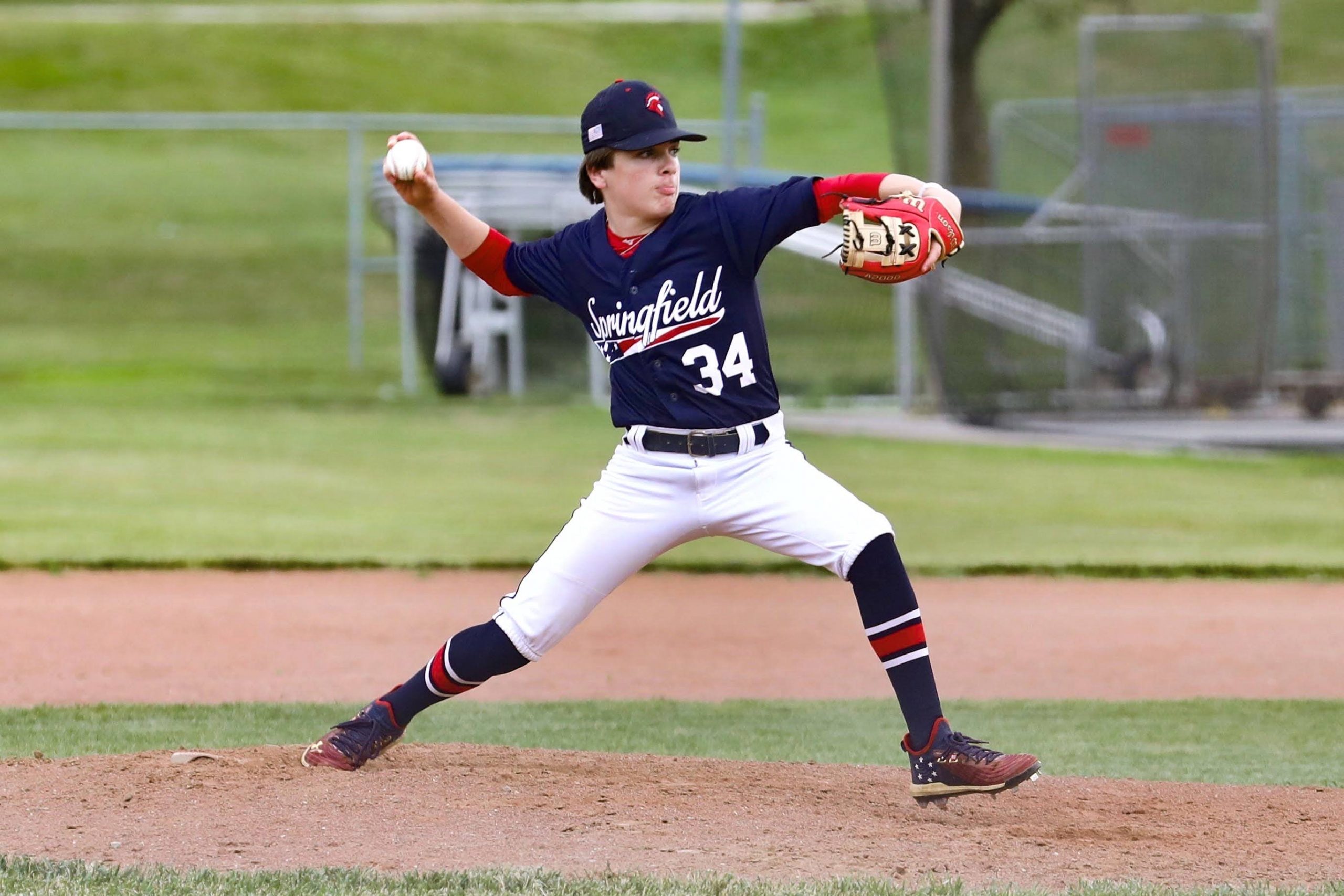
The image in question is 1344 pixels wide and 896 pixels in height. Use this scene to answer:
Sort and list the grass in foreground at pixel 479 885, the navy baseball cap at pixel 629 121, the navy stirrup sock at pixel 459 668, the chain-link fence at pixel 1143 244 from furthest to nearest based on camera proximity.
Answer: the chain-link fence at pixel 1143 244 → the navy stirrup sock at pixel 459 668 → the navy baseball cap at pixel 629 121 → the grass in foreground at pixel 479 885

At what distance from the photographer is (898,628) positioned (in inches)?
167

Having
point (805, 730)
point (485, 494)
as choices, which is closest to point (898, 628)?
point (805, 730)

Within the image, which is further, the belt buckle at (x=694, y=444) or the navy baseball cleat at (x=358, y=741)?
the navy baseball cleat at (x=358, y=741)

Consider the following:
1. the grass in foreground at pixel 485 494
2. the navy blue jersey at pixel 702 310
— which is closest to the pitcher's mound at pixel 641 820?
the navy blue jersey at pixel 702 310

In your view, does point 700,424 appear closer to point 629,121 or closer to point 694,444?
point 694,444

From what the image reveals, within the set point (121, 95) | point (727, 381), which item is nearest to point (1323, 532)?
point (727, 381)

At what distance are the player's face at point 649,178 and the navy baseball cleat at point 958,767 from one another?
1.46 m

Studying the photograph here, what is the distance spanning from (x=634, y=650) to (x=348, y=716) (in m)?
1.92

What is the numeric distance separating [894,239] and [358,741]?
1.91 m

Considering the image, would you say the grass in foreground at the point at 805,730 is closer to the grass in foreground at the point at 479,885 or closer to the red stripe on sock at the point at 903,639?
the red stripe on sock at the point at 903,639

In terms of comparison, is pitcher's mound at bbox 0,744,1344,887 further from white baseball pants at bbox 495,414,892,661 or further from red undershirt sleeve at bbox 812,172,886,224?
red undershirt sleeve at bbox 812,172,886,224

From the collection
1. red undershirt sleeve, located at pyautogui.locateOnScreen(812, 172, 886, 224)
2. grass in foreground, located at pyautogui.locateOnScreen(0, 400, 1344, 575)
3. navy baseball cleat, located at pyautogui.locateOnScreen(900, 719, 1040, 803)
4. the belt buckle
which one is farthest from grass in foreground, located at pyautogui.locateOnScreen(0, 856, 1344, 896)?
grass in foreground, located at pyautogui.locateOnScreen(0, 400, 1344, 575)

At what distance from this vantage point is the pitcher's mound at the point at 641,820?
12.3 ft

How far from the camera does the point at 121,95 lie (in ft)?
144
